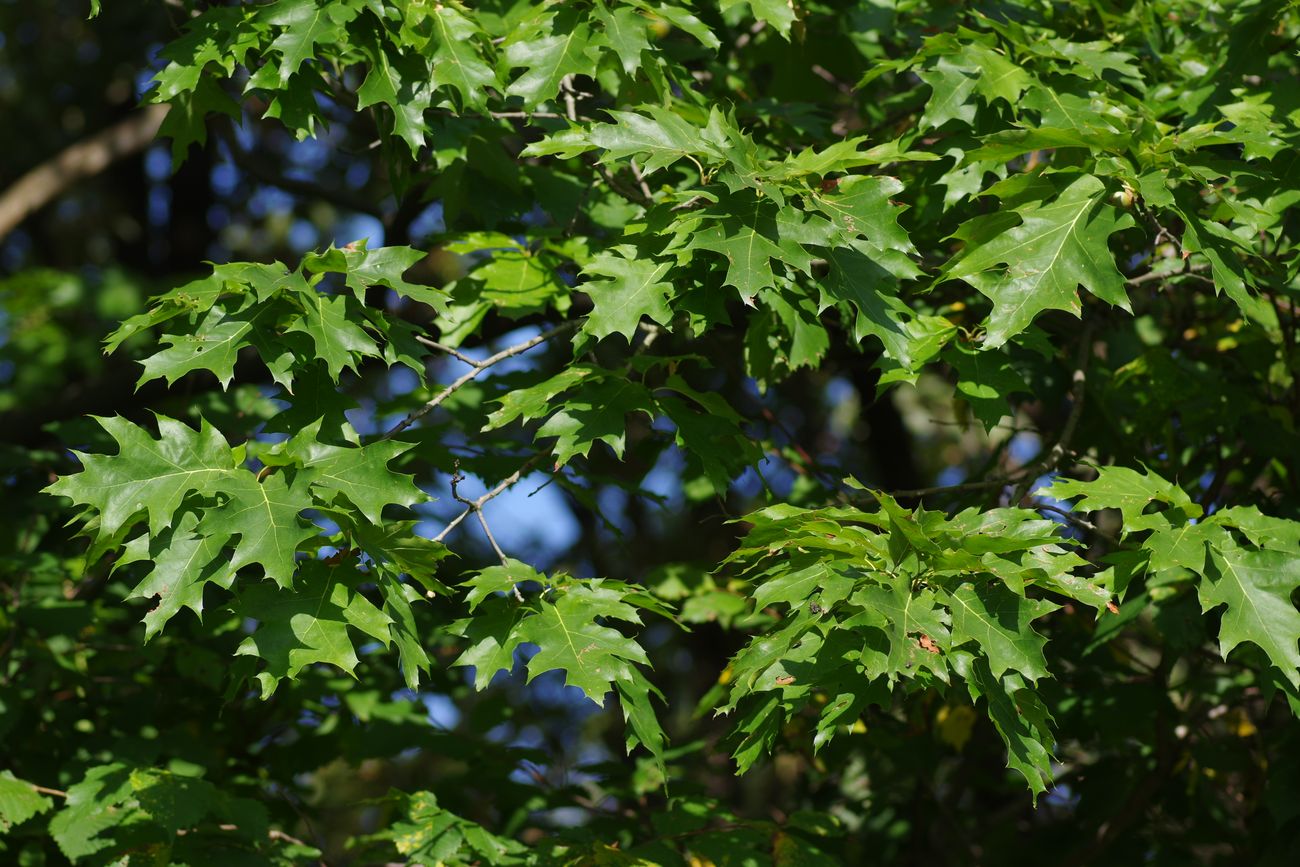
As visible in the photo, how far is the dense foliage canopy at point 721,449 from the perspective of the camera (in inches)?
103

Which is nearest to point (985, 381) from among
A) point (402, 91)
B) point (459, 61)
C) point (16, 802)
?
point (459, 61)

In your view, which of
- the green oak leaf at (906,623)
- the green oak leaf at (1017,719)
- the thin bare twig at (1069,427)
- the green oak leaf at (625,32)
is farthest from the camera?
the thin bare twig at (1069,427)

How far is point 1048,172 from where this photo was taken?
2787mm

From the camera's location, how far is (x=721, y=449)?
10.8 ft

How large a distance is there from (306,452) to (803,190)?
119 centimetres

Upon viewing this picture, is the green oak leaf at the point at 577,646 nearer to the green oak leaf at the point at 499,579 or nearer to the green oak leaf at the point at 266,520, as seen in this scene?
the green oak leaf at the point at 499,579

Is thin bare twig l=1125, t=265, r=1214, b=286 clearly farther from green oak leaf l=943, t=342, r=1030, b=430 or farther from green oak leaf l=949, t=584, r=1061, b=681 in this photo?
green oak leaf l=949, t=584, r=1061, b=681

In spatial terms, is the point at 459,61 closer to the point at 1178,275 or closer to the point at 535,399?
the point at 535,399

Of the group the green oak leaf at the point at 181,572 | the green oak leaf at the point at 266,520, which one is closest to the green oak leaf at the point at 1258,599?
the green oak leaf at the point at 266,520

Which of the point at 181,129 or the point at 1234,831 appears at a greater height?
the point at 181,129

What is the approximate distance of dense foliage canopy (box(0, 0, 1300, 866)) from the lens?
263 centimetres

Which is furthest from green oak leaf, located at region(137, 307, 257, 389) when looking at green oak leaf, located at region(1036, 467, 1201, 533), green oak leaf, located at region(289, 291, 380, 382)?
green oak leaf, located at region(1036, 467, 1201, 533)

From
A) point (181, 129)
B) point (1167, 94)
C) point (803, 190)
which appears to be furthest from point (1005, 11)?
point (181, 129)

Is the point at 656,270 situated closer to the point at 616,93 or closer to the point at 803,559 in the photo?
the point at 803,559
